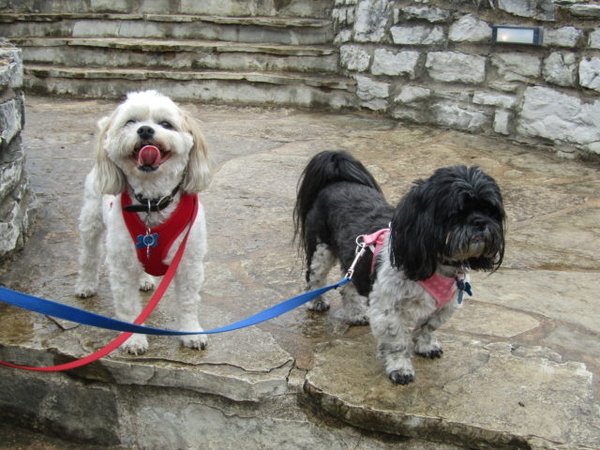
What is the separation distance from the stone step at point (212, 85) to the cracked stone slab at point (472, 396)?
5.00m

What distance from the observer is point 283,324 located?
3438mm

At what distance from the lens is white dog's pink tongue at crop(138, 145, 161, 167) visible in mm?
2711

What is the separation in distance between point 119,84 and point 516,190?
5198 mm

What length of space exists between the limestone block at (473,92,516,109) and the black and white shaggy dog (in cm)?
323

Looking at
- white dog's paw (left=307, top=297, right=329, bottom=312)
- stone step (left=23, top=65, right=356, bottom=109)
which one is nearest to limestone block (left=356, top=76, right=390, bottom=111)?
stone step (left=23, top=65, right=356, bottom=109)

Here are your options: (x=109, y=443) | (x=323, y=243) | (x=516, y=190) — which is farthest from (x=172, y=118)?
(x=516, y=190)

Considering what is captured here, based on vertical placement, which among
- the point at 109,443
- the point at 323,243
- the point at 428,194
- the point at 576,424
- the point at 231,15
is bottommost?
the point at 109,443

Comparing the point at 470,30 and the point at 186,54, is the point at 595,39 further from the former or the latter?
the point at 186,54

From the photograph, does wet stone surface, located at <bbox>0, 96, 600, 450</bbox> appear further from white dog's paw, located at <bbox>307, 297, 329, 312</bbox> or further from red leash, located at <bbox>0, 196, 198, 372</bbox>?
red leash, located at <bbox>0, 196, 198, 372</bbox>

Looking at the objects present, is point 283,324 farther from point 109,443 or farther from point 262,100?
point 262,100

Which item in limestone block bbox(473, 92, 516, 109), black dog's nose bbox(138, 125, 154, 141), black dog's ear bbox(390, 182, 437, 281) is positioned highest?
limestone block bbox(473, 92, 516, 109)

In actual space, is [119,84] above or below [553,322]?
above

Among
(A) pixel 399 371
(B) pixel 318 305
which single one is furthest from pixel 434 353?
(B) pixel 318 305

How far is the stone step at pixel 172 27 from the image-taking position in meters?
8.38
